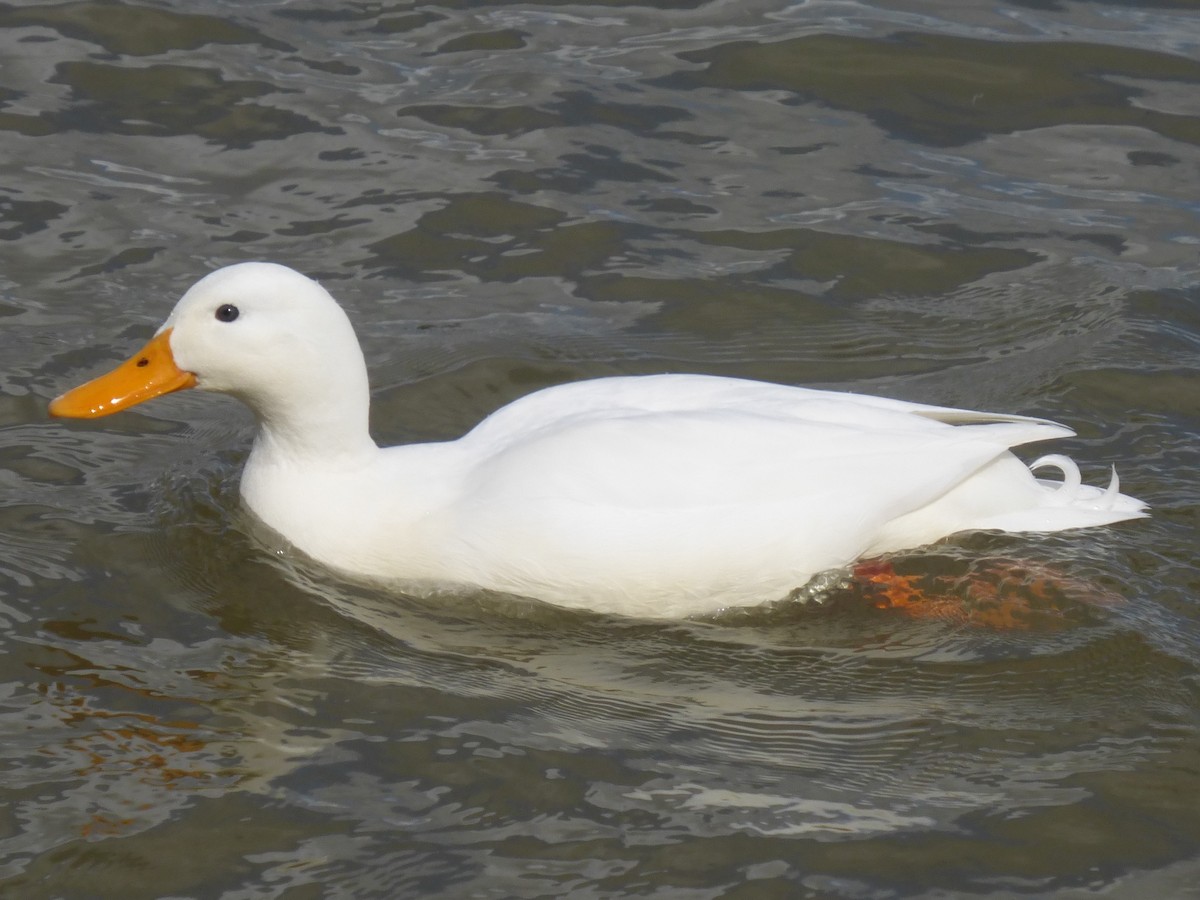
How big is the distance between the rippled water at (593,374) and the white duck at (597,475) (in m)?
0.19

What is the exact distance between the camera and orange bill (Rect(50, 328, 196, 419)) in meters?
5.75

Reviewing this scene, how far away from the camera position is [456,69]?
9.16 m

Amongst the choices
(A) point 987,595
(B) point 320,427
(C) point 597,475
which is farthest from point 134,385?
(A) point 987,595

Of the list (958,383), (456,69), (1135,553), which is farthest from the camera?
(456,69)

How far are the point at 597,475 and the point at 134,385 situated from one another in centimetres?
167

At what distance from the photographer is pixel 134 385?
5.77 m

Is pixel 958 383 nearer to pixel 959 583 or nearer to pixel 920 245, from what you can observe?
pixel 920 245

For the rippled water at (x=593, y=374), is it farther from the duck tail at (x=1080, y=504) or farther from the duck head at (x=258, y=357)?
the duck head at (x=258, y=357)

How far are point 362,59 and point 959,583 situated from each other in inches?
195

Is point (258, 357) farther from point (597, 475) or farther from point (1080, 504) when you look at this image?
point (1080, 504)

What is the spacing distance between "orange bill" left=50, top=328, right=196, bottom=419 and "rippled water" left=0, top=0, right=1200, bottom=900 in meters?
0.54

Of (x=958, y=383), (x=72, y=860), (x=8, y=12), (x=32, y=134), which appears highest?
(x=8, y=12)

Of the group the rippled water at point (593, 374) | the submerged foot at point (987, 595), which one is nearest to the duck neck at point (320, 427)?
the rippled water at point (593, 374)

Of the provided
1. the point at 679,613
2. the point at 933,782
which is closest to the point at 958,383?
the point at 679,613
